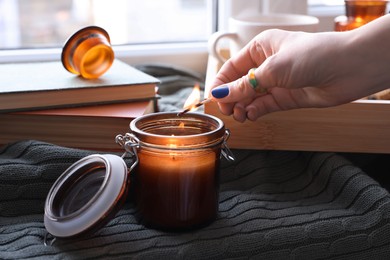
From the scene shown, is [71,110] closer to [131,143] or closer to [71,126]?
[71,126]

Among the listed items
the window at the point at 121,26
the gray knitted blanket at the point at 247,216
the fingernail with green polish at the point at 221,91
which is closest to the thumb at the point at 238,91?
the fingernail with green polish at the point at 221,91

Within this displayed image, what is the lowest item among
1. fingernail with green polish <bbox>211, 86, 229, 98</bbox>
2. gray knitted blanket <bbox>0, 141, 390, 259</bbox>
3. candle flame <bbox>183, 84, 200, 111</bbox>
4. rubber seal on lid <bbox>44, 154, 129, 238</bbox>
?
gray knitted blanket <bbox>0, 141, 390, 259</bbox>

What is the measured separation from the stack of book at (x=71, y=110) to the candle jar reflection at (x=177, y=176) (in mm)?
111

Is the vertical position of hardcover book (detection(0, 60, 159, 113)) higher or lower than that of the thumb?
lower

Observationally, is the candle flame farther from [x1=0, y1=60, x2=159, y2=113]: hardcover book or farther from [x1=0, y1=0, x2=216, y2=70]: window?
[x1=0, y1=0, x2=216, y2=70]: window

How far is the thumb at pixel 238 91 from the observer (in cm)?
70

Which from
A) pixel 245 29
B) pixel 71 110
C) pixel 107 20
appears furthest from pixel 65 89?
pixel 107 20

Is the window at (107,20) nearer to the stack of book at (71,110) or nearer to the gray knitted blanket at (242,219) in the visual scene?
the stack of book at (71,110)

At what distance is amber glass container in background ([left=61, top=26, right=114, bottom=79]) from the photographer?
2.74 feet

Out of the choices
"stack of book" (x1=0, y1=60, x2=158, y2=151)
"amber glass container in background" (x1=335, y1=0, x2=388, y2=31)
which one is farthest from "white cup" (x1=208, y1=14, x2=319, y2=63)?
"stack of book" (x1=0, y1=60, x2=158, y2=151)

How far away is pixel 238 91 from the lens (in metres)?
0.70

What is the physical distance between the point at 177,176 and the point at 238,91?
0.14m

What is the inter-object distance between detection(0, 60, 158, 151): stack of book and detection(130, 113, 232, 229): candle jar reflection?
4.4 inches

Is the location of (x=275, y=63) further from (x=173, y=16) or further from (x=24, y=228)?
(x=173, y=16)
